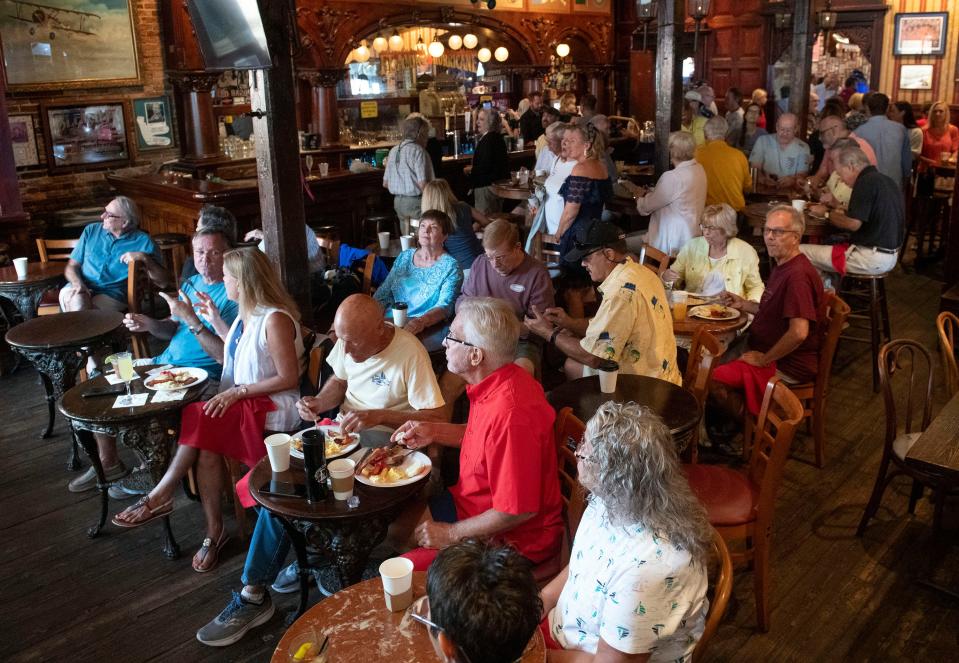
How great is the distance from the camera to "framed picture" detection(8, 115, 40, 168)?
831 cm

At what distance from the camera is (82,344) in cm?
429

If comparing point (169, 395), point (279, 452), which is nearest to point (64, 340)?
point (169, 395)

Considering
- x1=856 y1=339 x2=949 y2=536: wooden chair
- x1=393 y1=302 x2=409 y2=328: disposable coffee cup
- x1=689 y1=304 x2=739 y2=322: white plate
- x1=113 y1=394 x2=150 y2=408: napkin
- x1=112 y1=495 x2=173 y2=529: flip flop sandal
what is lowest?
x1=112 y1=495 x2=173 y2=529: flip flop sandal

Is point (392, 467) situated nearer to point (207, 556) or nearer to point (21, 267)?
point (207, 556)

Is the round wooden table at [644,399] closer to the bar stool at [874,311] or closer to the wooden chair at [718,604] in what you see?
the wooden chair at [718,604]

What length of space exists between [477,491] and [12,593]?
2.10m

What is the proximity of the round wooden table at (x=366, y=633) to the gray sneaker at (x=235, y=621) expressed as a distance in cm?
114

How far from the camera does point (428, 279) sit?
14.9ft

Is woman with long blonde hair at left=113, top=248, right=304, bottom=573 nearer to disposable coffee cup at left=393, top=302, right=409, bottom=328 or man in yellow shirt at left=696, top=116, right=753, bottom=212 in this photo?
disposable coffee cup at left=393, top=302, right=409, bottom=328

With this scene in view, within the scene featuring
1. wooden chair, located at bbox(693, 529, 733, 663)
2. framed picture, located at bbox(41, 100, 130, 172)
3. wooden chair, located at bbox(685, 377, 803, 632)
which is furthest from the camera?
framed picture, located at bbox(41, 100, 130, 172)

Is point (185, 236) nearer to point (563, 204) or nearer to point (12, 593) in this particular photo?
point (563, 204)

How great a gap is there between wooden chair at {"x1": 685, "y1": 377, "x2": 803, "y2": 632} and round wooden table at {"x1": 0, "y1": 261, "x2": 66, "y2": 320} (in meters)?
4.33

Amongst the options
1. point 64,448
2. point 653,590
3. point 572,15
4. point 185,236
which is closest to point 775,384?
point 653,590

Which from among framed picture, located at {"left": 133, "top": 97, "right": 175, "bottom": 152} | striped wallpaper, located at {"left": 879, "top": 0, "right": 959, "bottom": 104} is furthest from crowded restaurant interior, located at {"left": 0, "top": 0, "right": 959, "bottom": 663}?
striped wallpaper, located at {"left": 879, "top": 0, "right": 959, "bottom": 104}
